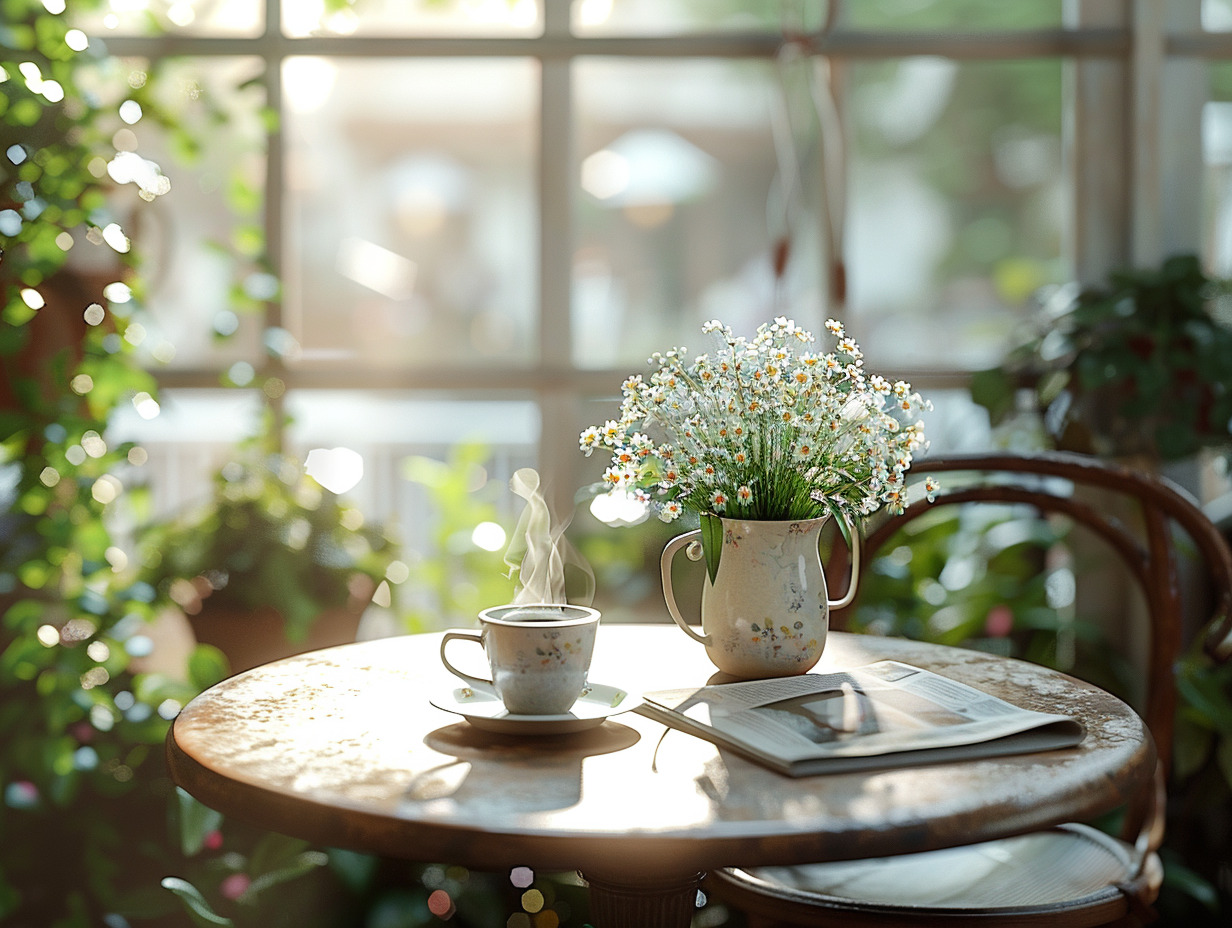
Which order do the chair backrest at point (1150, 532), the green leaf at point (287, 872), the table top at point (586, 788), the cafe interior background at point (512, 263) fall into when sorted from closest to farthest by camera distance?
the table top at point (586, 788) → the chair backrest at point (1150, 532) → the green leaf at point (287, 872) → the cafe interior background at point (512, 263)

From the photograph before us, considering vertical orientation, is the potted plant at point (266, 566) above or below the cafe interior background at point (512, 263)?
below

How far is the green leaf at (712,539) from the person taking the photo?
39.5 inches

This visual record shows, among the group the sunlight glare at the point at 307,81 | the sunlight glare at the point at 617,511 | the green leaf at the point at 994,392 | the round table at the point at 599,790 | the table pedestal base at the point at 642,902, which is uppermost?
the sunlight glare at the point at 307,81

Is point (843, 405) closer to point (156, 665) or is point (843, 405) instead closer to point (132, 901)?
point (132, 901)

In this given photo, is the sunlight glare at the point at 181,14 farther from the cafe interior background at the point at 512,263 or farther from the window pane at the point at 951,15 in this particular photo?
the window pane at the point at 951,15

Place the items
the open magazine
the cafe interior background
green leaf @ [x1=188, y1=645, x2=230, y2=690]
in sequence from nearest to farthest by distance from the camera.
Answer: the open magazine, green leaf @ [x1=188, y1=645, x2=230, y2=690], the cafe interior background

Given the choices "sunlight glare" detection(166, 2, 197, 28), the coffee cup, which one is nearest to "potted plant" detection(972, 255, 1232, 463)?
the coffee cup

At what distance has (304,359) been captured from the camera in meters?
2.05

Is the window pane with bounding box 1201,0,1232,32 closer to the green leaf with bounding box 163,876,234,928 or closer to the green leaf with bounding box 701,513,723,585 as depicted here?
the green leaf with bounding box 701,513,723,585

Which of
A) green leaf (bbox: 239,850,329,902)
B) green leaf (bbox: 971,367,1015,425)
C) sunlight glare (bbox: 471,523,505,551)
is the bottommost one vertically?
green leaf (bbox: 239,850,329,902)

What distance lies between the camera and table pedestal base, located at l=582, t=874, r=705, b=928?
2.79 ft

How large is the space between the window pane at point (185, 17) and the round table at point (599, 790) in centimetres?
149

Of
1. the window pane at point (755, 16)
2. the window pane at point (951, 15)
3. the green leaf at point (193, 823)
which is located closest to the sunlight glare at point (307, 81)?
the window pane at point (755, 16)

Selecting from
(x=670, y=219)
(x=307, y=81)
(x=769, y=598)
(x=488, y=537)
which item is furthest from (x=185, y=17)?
(x=769, y=598)
